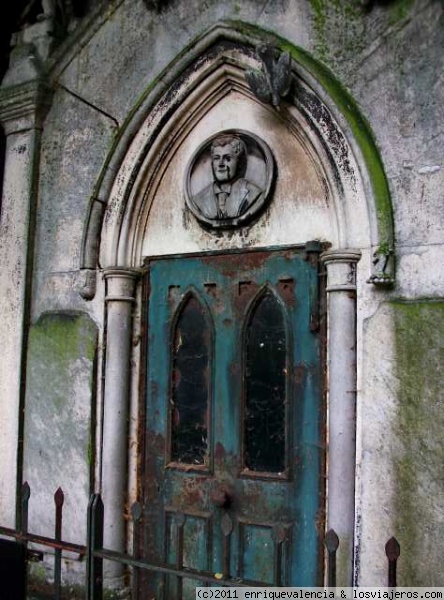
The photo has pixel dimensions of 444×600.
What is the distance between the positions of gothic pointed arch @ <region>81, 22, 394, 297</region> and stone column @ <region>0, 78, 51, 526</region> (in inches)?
24.4

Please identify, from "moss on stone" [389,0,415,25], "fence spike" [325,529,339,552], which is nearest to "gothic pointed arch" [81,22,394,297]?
"moss on stone" [389,0,415,25]

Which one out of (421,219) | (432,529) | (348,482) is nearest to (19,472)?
(348,482)

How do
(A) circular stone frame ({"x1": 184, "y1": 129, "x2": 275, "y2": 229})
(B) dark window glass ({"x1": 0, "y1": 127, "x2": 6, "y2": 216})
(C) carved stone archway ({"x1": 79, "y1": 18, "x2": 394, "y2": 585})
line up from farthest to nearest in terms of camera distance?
(B) dark window glass ({"x1": 0, "y1": 127, "x2": 6, "y2": 216})
(A) circular stone frame ({"x1": 184, "y1": 129, "x2": 275, "y2": 229})
(C) carved stone archway ({"x1": 79, "y1": 18, "x2": 394, "y2": 585})

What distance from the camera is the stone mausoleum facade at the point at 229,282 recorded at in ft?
11.6

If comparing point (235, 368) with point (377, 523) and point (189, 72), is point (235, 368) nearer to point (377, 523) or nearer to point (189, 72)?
point (377, 523)

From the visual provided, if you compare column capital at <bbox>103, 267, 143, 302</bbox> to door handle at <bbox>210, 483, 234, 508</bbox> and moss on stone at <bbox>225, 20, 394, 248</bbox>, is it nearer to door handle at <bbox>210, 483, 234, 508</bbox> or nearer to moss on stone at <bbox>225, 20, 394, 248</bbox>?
door handle at <bbox>210, 483, 234, 508</bbox>

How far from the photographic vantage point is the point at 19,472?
479 centimetres

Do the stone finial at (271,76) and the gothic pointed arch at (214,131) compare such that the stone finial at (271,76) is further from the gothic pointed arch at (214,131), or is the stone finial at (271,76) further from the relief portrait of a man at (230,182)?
the relief portrait of a man at (230,182)

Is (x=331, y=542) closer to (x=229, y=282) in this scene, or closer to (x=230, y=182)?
(x=229, y=282)

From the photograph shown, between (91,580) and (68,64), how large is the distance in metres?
3.73

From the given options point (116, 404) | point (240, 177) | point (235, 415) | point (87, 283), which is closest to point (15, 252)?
point (87, 283)

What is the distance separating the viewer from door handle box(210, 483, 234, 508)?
403 cm

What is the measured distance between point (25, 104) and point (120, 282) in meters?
1.68

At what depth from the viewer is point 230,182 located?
4277 millimetres
